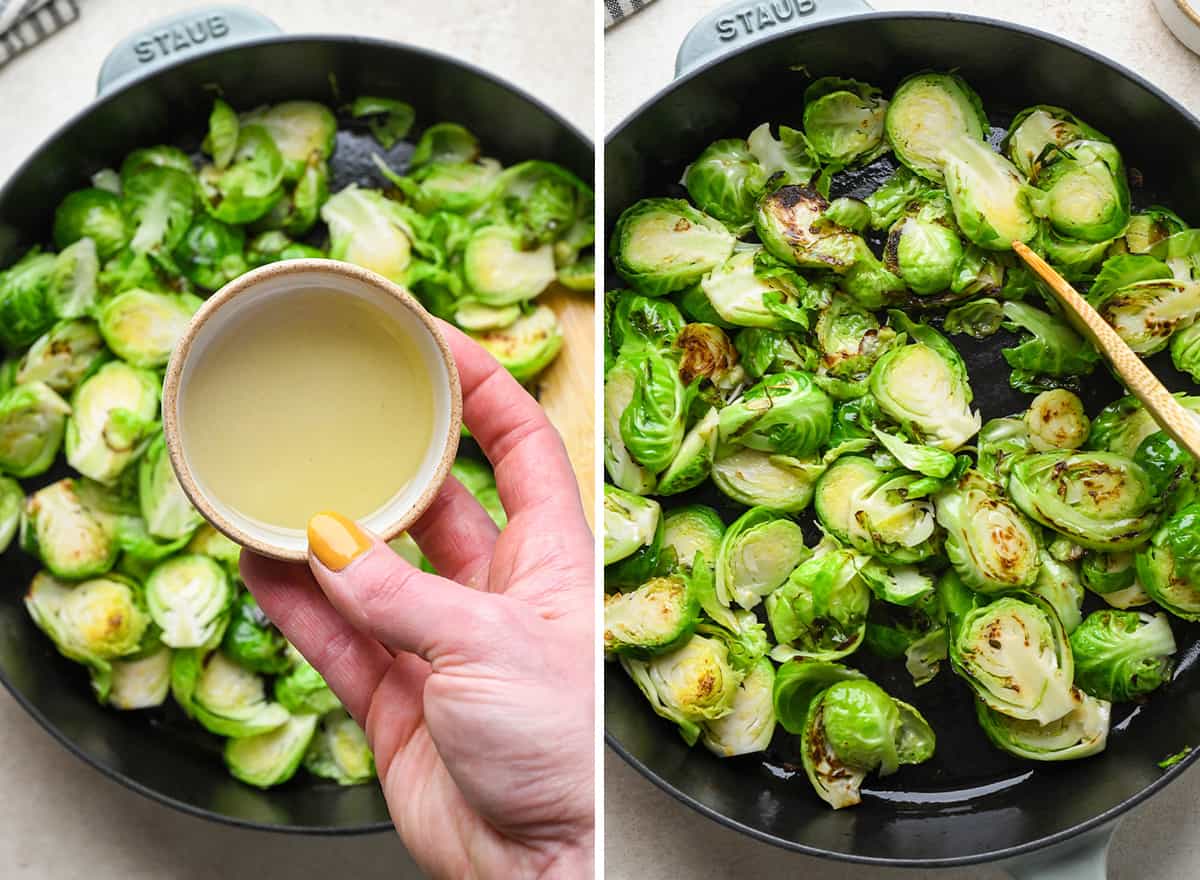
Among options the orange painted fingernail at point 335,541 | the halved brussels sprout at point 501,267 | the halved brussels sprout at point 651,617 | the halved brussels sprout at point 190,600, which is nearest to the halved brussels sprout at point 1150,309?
the halved brussels sprout at point 651,617

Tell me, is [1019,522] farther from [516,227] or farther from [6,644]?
[6,644]

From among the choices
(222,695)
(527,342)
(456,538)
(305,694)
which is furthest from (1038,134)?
(222,695)

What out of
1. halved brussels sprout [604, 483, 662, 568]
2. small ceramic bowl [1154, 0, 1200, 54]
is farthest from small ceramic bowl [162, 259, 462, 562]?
small ceramic bowl [1154, 0, 1200, 54]

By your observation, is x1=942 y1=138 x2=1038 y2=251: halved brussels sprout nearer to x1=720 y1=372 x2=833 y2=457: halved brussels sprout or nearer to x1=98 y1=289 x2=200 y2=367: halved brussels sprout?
x1=720 y1=372 x2=833 y2=457: halved brussels sprout

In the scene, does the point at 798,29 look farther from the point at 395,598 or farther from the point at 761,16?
the point at 395,598

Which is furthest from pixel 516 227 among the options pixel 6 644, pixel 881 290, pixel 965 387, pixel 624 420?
pixel 6 644

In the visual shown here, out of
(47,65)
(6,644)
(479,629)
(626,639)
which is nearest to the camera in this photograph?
(479,629)
